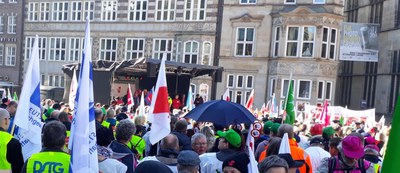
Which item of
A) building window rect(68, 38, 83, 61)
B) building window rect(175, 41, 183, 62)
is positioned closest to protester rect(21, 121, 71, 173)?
building window rect(175, 41, 183, 62)

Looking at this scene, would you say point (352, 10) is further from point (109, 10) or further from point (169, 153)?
point (169, 153)

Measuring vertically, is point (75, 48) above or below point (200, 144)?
above

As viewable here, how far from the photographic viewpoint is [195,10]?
115ft

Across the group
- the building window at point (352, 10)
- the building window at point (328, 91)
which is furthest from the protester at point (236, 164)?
the building window at point (352, 10)

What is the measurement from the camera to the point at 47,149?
504cm

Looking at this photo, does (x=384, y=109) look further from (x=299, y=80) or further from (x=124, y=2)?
(x=124, y=2)

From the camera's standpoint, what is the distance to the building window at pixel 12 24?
45406 millimetres

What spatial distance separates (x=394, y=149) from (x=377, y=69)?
3422 centimetres

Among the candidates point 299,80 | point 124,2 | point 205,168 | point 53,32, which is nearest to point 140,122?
point 205,168

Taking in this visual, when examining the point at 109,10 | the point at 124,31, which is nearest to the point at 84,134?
the point at 124,31

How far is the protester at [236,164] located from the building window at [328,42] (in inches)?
1029

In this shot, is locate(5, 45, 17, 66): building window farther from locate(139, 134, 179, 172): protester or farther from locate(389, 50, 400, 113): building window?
locate(139, 134, 179, 172): protester

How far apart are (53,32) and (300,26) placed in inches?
759

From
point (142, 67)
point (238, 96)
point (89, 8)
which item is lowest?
point (238, 96)
